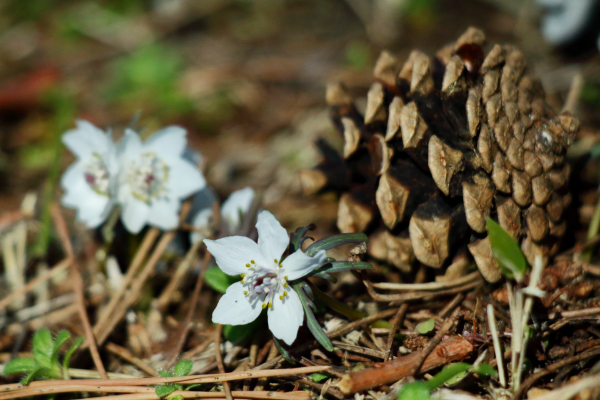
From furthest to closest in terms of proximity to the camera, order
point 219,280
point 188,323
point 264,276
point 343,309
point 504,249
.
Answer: point 188,323
point 219,280
point 343,309
point 264,276
point 504,249

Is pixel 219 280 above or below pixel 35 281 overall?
above

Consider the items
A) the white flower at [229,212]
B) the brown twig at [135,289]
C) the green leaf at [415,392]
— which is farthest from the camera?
the white flower at [229,212]

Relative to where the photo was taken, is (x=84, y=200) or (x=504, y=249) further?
(x=84, y=200)

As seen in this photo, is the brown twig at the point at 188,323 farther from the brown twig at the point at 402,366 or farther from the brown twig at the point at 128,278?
the brown twig at the point at 402,366

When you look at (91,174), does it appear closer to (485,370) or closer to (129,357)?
(129,357)

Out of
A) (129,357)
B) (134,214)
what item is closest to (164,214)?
(134,214)

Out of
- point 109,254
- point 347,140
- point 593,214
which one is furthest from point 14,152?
point 593,214

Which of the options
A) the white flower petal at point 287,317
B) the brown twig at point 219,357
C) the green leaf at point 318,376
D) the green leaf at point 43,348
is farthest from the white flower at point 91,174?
the green leaf at point 318,376

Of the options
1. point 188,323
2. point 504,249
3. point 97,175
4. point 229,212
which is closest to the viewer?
point 504,249

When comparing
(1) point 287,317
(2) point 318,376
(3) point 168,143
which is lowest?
(2) point 318,376
